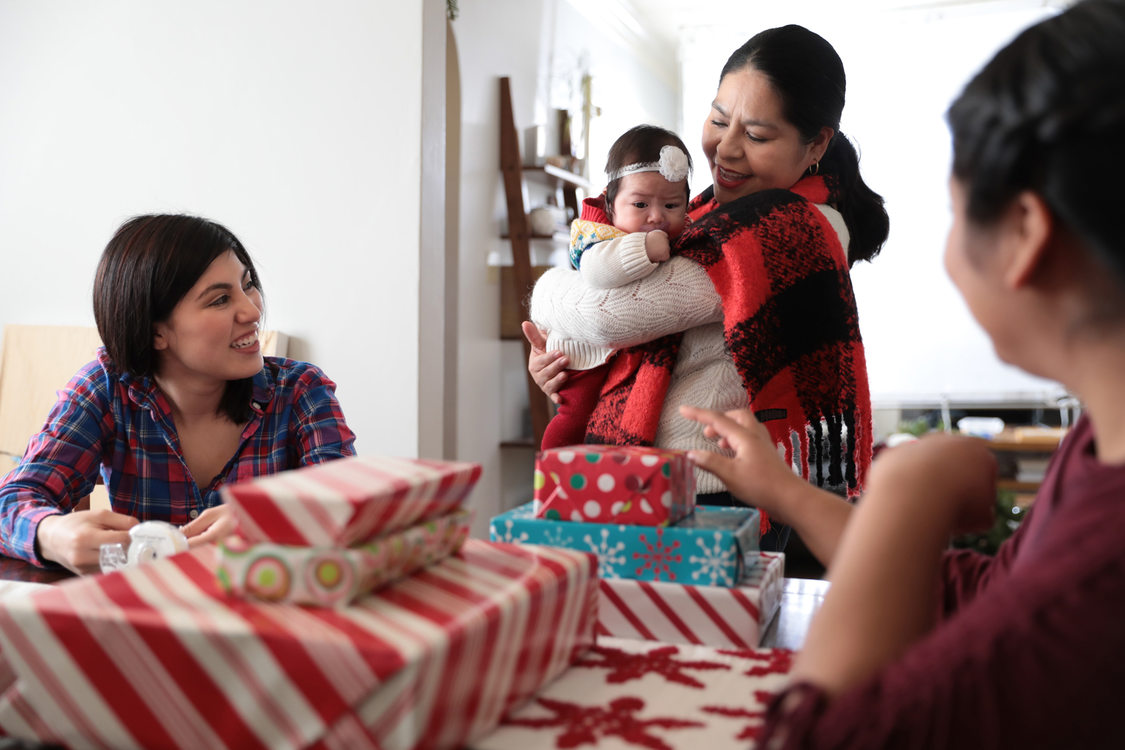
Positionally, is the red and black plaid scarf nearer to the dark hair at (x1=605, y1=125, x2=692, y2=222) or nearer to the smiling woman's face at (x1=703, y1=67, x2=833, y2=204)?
the smiling woman's face at (x1=703, y1=67, x2=833, y2=204)

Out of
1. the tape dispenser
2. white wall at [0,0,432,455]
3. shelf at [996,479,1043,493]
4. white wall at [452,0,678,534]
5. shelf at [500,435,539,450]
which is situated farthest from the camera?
shelf at [996,479,1043,493]

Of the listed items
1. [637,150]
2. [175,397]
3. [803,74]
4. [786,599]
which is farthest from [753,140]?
[175,397]

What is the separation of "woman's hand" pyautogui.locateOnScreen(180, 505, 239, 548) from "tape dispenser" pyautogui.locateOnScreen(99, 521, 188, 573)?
0.18 feet

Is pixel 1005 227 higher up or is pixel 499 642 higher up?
pixel 1005 227

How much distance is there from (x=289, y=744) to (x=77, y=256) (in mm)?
2816

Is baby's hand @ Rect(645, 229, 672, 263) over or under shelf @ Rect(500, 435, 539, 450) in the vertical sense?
over

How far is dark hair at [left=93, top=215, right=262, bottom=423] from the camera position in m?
1.56

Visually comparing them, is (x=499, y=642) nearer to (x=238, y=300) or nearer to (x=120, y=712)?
(x=120, y=712)


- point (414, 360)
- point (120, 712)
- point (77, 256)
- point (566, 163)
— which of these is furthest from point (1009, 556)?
point (566, 163)

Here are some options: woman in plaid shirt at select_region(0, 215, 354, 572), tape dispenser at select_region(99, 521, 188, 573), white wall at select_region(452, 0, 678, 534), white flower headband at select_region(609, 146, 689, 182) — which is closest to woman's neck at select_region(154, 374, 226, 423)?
woman in plaid shirt at select_region(0, 215, 354, 572)

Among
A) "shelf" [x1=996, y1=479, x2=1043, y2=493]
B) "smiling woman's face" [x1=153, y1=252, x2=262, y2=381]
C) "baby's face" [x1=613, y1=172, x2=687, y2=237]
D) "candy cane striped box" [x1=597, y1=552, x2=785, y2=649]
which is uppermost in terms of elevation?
"baby's face" [x1=613, y1=172, x2=687, y2=237]

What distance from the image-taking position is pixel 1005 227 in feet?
1.85

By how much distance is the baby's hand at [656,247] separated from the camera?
129 centimetres

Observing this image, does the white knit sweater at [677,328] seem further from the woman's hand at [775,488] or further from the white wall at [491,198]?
the white wall at [491,198]
